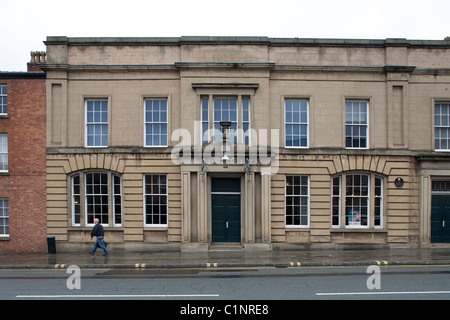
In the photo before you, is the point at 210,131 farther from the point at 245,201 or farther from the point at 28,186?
the point at 28,186

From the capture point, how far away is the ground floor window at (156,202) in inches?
715

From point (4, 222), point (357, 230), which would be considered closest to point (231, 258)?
point (357, 230)

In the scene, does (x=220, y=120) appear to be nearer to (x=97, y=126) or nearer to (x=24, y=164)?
(x=97, y=126)

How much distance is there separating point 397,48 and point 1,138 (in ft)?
65.5


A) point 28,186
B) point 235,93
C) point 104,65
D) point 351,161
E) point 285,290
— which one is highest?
point 104,65

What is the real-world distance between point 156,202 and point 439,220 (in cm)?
1390

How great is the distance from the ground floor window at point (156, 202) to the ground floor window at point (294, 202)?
5976 mm

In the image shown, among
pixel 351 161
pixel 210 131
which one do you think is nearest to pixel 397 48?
pixel 351 161

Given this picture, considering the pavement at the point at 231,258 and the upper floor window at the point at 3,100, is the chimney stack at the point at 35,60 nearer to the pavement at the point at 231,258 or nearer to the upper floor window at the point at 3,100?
the upper floor window at the point at 3,100

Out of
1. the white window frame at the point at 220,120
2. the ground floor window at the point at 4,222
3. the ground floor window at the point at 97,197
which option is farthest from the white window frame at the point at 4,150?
the white window frame at the point at 220,120

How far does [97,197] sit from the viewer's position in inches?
722

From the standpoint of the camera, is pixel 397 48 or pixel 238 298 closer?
pixel 238 298

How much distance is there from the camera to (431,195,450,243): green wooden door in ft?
59.9

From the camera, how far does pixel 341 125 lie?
18.2 m
